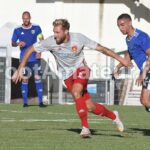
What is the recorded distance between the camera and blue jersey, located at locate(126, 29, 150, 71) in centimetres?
1034

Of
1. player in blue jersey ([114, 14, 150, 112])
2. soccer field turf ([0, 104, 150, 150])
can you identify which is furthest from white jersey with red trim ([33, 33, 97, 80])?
soccer field turf ([0, 104, 150, 150])

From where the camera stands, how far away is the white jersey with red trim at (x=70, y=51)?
34.2ft

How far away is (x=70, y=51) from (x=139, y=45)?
3.25 feet

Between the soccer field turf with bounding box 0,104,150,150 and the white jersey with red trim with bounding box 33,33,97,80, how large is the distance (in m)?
0.96

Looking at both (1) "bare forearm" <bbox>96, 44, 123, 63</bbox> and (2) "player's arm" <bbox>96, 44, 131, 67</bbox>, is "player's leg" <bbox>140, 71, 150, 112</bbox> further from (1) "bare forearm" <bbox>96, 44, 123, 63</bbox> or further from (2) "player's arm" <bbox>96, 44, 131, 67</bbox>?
(1) "bare forearm" <bbox>96, 44, 123, 63</bbox>

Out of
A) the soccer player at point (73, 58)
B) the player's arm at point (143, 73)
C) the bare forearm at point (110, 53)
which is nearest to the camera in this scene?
the player's arm at point (143, 73)

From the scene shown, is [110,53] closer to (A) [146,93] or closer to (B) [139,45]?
(B) [139,45]

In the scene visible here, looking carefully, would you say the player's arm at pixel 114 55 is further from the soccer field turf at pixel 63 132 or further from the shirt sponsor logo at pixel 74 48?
the soccer field turf at pixel 63 132

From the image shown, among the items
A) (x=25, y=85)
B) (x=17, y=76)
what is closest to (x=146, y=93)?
(x=17, y=76)

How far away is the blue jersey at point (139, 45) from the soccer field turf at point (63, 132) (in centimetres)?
111

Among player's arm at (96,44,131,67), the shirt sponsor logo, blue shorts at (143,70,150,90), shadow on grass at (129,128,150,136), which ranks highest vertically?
the shirt sponsor logo

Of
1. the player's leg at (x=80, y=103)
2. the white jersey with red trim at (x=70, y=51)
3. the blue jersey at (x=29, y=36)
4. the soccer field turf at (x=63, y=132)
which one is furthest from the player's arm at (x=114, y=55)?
the blue jersey at (x=29, y=36)

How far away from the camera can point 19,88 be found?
2023cm

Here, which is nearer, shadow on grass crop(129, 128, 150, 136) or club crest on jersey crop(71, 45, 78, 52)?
club crest on jersey crop(71, 45, 78, 52)
